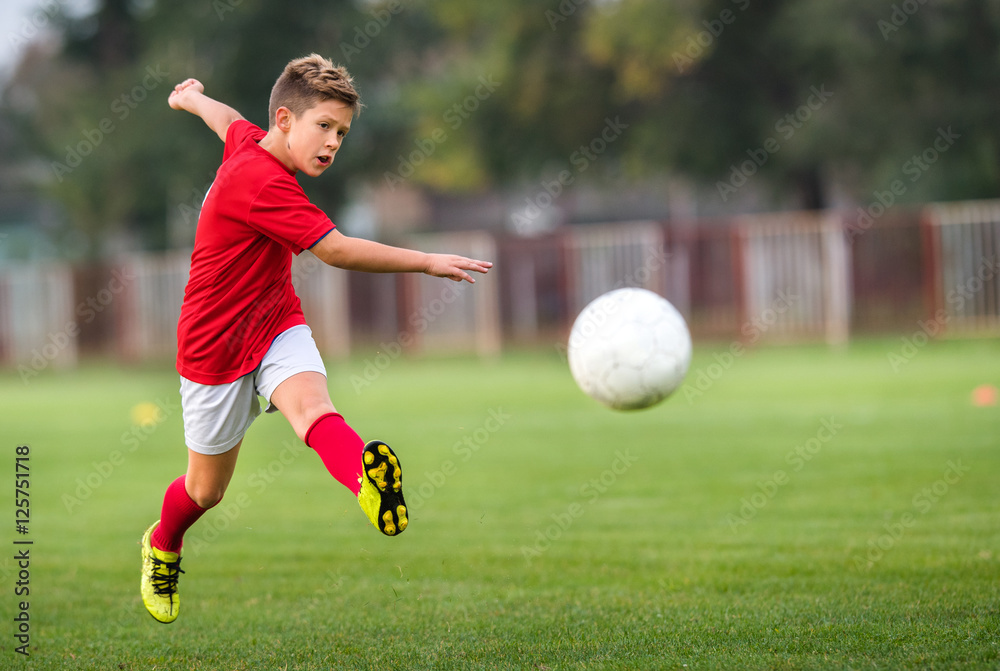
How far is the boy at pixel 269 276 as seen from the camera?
161 inches

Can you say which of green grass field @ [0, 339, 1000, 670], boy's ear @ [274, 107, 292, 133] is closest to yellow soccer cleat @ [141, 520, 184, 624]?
green grass field @ [0, 339, 1000, 670]

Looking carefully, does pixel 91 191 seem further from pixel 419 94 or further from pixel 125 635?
pixel 125 635

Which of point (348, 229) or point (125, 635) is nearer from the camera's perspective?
point (125, 635)

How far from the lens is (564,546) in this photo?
6004mm

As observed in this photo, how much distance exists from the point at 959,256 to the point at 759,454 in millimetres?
12917

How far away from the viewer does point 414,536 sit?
6430 mm

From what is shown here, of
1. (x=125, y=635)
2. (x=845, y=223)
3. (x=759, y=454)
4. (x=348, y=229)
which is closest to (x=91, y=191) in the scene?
(x=348, y=229)

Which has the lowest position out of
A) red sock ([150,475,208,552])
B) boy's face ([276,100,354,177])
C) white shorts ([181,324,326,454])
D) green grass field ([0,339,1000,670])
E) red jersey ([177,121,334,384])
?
green grass field ([0,339,1000,670])

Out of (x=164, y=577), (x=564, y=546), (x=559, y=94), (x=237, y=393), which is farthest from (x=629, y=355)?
(x=559, y=94)

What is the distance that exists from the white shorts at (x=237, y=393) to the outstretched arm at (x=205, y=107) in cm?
102

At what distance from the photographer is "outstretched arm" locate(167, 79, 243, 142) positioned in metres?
4.93

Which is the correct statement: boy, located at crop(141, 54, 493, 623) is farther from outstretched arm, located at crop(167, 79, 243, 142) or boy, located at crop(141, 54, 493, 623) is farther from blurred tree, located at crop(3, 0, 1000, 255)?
blurred tree, located at crop(3, 0, 1000, 255)

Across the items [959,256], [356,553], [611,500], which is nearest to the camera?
[356,553]

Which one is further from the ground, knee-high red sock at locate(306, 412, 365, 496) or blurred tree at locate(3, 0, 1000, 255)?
blurred tree at locate(3, 0, 1000, 255)
